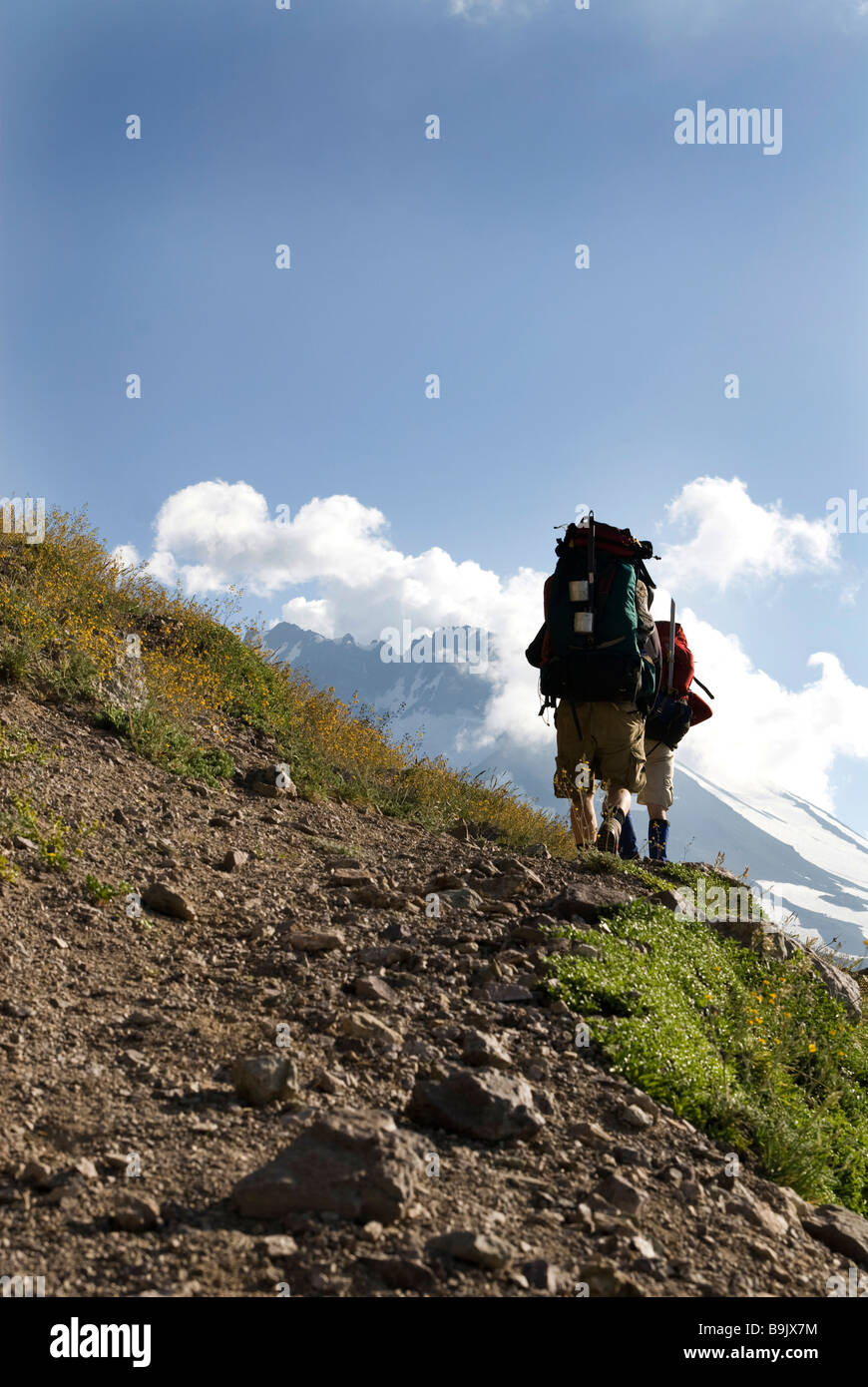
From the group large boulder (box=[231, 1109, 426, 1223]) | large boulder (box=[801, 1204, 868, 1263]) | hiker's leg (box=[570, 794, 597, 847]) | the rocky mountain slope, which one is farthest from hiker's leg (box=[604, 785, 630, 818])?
large boulder (box=[231, 1109, 426, 1223])

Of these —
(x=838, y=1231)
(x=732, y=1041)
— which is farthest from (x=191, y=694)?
(x=838, y=1231)

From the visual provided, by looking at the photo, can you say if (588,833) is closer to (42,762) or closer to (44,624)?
(42,762)

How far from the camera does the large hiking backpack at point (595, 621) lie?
6.92m

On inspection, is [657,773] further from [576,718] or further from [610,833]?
[576,718]

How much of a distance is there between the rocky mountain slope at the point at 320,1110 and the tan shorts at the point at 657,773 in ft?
9.50

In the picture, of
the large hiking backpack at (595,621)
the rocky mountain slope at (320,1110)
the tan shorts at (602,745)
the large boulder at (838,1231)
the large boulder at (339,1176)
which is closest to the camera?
the rocky mountain slope at (320,1110)

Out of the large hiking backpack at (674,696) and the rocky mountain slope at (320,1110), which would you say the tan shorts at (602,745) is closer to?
the large hiking backpack at (674,696)

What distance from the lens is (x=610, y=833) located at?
768cm

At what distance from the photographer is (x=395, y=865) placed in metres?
6.82

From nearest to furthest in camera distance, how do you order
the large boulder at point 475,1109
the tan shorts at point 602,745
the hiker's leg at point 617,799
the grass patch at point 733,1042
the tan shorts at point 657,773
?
1. the large boulder at point 475,1109
2. the grass patch at point 733,1042
3. the tan shorts at point 602,745
4. the hiker's leg at point 617,799
5. the tan shorts at point 657,773

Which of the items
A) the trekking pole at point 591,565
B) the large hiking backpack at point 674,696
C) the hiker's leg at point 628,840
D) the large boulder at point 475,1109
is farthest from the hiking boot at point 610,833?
the large boulder at point 475,1109

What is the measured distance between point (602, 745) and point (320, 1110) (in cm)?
465
